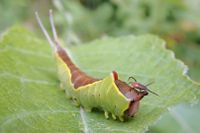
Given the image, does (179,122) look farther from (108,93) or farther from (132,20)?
(132,20)

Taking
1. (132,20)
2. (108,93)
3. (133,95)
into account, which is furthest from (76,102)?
(132,20)

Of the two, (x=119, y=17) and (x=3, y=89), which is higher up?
(x=3, y=89)

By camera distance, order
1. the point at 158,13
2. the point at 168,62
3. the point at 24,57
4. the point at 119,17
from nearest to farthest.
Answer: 1. the point at 168,62
2. the point at 24,57
3. the point at 158,13
4. the point at 119,17

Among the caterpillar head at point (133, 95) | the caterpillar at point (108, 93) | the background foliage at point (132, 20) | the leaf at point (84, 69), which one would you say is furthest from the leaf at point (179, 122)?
the background foliage at point (132, 20)

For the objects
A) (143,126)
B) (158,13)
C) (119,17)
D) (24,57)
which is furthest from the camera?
(119,17)

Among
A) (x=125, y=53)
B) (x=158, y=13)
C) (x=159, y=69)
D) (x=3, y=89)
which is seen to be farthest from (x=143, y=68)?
(x=158, y=13)

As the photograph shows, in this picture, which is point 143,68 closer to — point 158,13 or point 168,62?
point 168,62

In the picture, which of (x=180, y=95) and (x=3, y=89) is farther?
(x=180, y=95)
